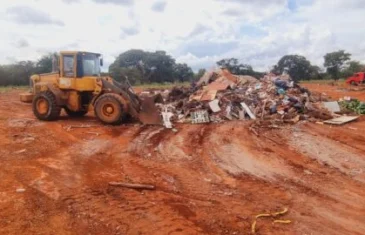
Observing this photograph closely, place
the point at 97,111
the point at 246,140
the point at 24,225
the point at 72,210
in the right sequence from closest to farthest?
the point at 24,225 → the point at 72,210 → the point at 246,140 → the point at 97,111

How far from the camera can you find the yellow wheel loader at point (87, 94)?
12.5 metres

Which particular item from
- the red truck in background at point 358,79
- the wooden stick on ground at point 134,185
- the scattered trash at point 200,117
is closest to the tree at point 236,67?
the red truck in background at point 358,79

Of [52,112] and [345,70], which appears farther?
[345,70]

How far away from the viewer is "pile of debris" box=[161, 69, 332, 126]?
14.2 m

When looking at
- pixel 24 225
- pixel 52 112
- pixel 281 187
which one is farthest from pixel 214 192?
pixel 52 112

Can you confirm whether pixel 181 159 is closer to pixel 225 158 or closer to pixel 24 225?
pixel 225 158

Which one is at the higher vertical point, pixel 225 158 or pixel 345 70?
pixel 345 70

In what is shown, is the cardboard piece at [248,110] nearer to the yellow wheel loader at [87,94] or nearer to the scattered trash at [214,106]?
the scattered trash at [214,106]

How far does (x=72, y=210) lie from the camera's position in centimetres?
554

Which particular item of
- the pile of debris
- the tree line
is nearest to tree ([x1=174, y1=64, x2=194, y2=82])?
the tree line

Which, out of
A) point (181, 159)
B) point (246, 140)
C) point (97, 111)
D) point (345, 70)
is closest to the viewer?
point (181, 159)

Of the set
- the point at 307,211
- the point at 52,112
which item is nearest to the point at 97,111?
the point at 52,112

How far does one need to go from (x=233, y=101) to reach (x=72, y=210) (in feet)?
35.2

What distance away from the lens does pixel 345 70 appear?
5362cm
